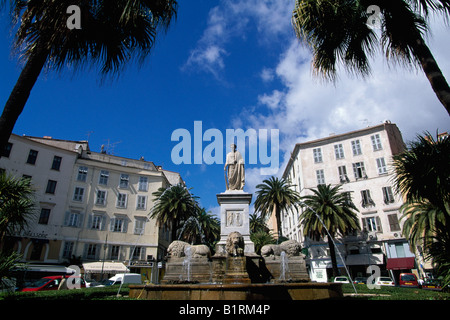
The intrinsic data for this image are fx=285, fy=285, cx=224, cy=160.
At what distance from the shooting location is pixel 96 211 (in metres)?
39.5

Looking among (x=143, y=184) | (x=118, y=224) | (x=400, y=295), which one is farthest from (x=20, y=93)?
(x=143, y=184)

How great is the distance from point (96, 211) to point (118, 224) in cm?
349

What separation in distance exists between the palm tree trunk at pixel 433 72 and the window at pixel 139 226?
4051cm

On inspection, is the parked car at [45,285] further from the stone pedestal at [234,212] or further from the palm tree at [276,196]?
the palm tree at [276,196]

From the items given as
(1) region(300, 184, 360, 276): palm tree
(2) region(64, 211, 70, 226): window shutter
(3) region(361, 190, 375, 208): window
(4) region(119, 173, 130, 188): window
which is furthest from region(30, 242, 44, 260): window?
(3) region(361, 190, 375, 208): window

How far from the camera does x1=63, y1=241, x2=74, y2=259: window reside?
1383 inches

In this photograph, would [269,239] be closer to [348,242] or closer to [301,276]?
[348,242]

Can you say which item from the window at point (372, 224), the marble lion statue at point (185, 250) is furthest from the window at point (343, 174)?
the marble lion statue at point (185, 250)

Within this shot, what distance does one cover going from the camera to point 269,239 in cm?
3862

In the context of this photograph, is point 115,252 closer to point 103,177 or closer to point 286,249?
point 103,177

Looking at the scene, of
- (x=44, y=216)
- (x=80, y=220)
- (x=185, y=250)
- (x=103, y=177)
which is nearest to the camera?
(x=185, y=250)

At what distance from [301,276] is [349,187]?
121 feet

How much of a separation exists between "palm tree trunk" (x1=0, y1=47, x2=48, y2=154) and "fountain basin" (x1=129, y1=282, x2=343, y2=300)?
5453mm

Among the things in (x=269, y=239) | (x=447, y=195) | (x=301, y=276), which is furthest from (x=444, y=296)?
(x=269, y=239)
